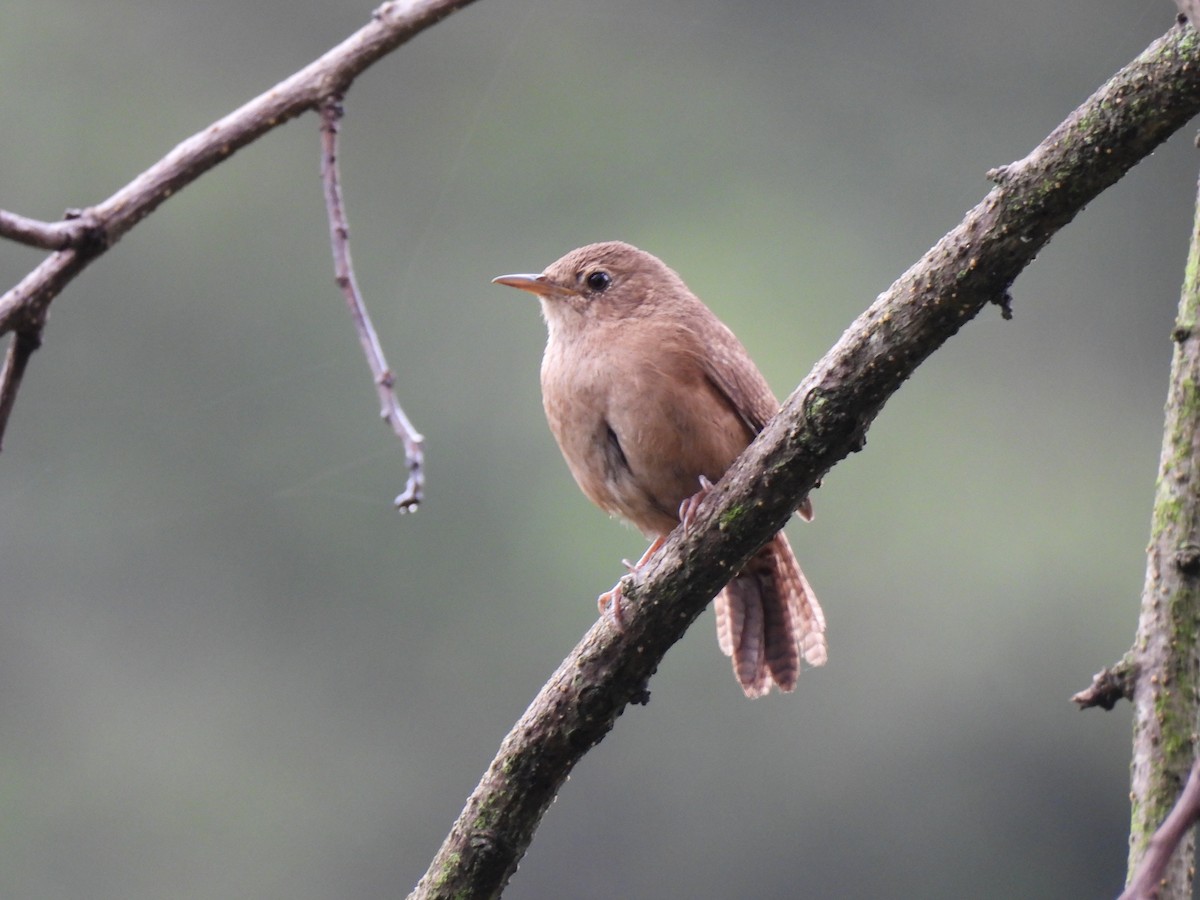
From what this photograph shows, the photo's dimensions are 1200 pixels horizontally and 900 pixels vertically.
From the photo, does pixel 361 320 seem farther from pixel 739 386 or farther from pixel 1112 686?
pixel 1112 686

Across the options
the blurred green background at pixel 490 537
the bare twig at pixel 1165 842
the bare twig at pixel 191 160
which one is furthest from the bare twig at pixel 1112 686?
the blurred green background at pixel 490 537

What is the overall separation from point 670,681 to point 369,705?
3.69m

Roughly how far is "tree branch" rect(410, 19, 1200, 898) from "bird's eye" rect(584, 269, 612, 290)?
1.60m

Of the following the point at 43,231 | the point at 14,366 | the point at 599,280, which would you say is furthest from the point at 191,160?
the point at 599,280

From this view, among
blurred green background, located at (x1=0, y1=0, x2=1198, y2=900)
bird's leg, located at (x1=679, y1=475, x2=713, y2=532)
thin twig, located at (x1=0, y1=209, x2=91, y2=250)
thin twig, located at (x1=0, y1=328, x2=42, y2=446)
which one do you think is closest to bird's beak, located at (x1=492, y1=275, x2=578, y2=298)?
bird's leg, located at (x1=679, y1=475, x2=713, y2=532)

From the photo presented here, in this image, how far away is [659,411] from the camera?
3693 millimetres

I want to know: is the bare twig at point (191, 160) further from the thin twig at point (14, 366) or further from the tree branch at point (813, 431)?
the tree branch at point (813, 431)

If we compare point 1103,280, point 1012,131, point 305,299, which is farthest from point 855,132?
point 305,299

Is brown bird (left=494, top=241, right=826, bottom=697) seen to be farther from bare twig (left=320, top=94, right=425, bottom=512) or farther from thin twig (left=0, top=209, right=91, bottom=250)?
thin twig (left=0, top=209, right=91, bottom=250)

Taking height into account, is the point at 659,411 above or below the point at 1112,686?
above

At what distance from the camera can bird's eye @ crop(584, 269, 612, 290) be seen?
430 centimetres

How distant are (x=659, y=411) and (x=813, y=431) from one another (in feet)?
3.85

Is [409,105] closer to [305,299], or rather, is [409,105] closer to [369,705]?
[305,299]

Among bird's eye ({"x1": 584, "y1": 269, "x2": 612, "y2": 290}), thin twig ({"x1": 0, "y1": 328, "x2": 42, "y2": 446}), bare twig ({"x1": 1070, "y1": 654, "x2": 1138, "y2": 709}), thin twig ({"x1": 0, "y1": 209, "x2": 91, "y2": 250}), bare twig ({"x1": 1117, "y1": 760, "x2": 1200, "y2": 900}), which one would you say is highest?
bird's eye ({"x1": 584, "y1": 269, "x2": 612, "y2": 290})
